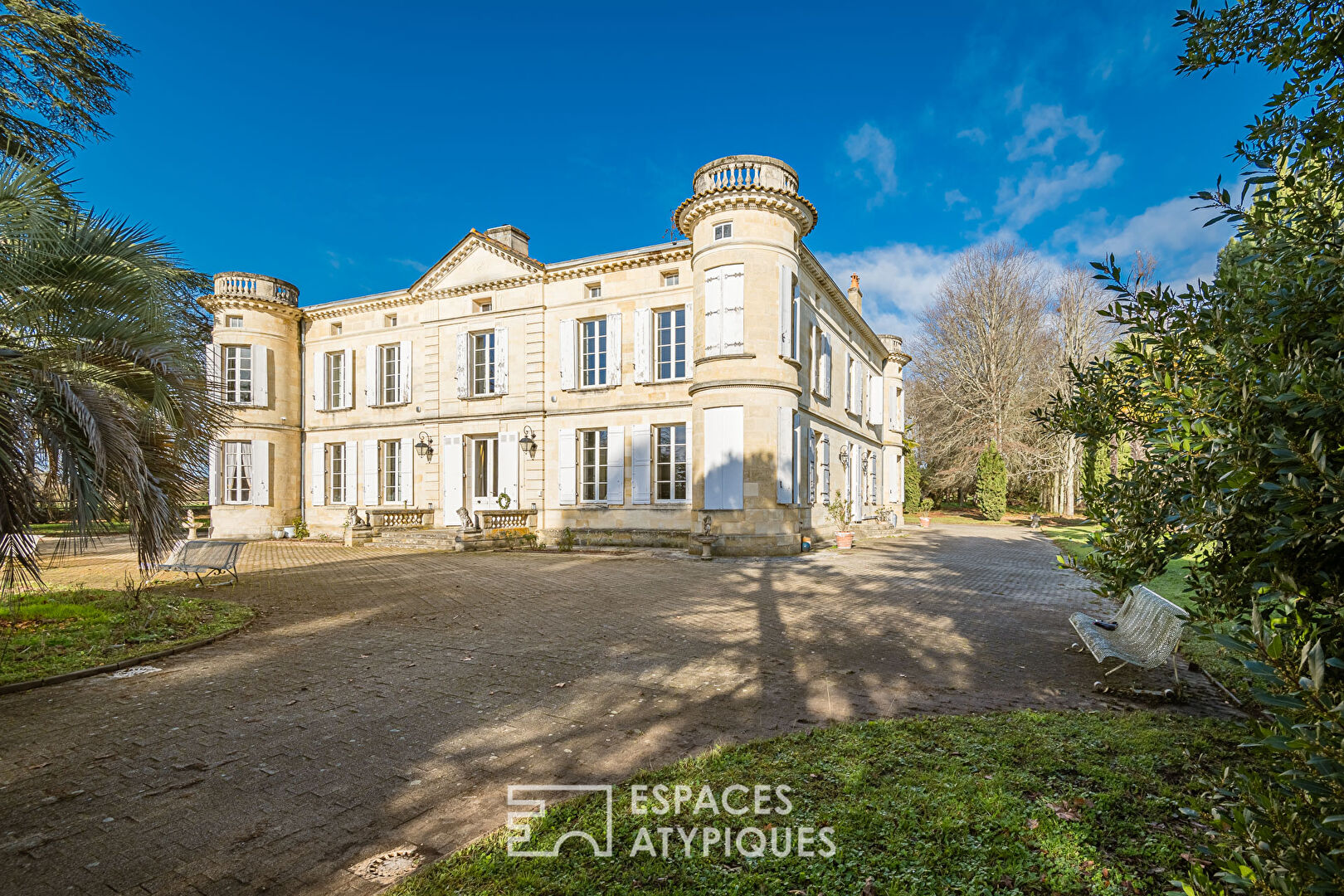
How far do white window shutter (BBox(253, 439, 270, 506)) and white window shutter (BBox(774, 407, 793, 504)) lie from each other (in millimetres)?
15826

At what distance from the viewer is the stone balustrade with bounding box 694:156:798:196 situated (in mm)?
13664

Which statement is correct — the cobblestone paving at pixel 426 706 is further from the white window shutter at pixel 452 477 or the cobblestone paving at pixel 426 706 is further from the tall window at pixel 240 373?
the tall window at pixel 240 373

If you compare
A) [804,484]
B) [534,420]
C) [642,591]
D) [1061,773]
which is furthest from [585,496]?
[1061,773]

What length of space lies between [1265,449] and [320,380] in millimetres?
22169

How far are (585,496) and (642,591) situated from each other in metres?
7.68

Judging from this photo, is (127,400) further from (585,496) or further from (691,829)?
(585,496)

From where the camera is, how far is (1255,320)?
88.0 inches

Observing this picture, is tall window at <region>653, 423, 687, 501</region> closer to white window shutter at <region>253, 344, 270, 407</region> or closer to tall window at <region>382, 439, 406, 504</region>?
tall window at <region>382, 439, 406, 504</region>

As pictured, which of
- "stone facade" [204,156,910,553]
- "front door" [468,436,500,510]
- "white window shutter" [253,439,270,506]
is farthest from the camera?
"white window shutter" [253,439,270,506]

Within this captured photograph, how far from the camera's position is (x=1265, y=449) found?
6.08 ft

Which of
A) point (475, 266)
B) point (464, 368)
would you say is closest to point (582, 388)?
point (464, 368)

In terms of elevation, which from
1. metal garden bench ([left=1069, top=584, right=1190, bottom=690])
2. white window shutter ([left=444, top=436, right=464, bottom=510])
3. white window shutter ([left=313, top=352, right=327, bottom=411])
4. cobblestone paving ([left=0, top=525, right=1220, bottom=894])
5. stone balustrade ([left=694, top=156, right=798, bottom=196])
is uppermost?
stone balustrade ([left=694, top=156, right=798, bottom=196])

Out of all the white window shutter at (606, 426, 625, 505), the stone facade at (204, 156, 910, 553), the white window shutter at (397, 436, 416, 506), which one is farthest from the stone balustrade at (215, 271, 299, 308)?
the white window shutter at (606, 426, 625, 505)
